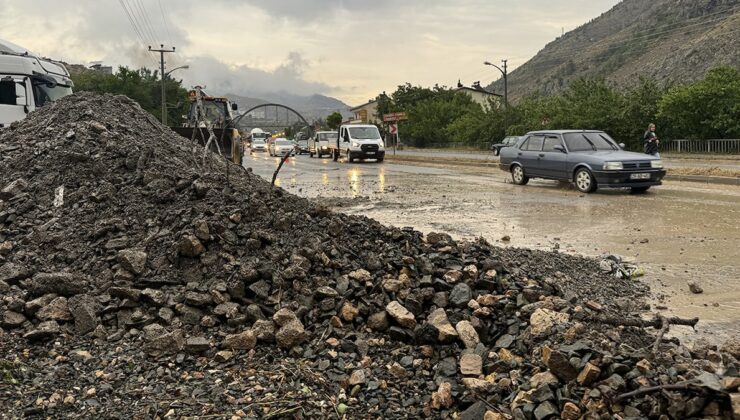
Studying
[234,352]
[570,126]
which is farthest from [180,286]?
[570,126]

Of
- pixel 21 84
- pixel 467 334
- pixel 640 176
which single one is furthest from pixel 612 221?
pixel 21 84

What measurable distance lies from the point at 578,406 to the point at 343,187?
13873 millimetres

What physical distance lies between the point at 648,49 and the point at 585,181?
101m

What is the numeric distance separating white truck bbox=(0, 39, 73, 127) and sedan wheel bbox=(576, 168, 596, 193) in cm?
1494

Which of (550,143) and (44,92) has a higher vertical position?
(44,92)

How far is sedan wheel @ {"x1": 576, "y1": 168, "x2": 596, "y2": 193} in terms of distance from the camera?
1346 centimetres

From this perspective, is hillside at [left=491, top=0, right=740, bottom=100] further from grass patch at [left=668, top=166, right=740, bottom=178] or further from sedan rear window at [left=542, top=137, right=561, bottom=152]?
sedan rear window at [left=542, top=137, right=561, bottom=152]

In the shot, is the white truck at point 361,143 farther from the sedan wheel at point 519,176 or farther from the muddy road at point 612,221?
the sedan wheel at point 519,176

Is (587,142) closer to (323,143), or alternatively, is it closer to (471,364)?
(471,364)

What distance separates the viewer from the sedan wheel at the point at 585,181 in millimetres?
13461

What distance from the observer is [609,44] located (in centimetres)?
11706

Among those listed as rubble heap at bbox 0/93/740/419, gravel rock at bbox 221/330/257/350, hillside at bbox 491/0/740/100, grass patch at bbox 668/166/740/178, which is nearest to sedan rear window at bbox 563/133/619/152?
grass patch at bbox 668/166/740/178

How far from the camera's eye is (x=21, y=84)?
1639 centimetres

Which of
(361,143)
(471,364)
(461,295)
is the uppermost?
(361,143)
